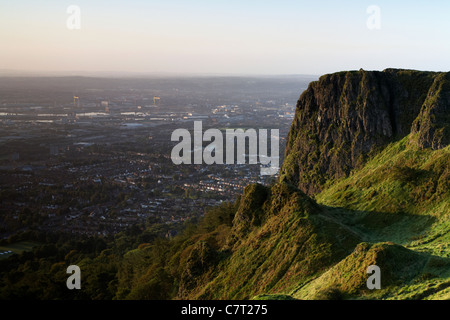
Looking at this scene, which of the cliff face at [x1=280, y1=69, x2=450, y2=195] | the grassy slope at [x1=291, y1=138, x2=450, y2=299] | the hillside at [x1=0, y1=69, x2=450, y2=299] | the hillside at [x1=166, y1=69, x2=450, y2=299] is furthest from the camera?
the cliff face at [x1=280, y1=69, x2=450, y2=195]

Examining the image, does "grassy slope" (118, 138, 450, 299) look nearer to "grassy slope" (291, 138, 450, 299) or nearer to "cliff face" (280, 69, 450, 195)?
"grassy slope" (291, 138, 450, 299)

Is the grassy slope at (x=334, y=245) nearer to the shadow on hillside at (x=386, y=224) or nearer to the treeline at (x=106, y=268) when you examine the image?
the shadow on hillside at (x=386, y=224)

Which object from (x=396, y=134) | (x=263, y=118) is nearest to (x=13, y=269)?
(x=396, y=134)

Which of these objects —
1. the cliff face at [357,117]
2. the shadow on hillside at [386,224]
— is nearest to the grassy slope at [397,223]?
the shadow on hillside at [386,224]

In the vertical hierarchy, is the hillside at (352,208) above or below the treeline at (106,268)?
above

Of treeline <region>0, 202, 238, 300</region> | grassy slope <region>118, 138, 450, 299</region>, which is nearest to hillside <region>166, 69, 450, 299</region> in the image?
grassy slope <region>118, 138, 450, 299</region>

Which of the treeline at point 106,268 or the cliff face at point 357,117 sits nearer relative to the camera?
the treeline at point 106,268
